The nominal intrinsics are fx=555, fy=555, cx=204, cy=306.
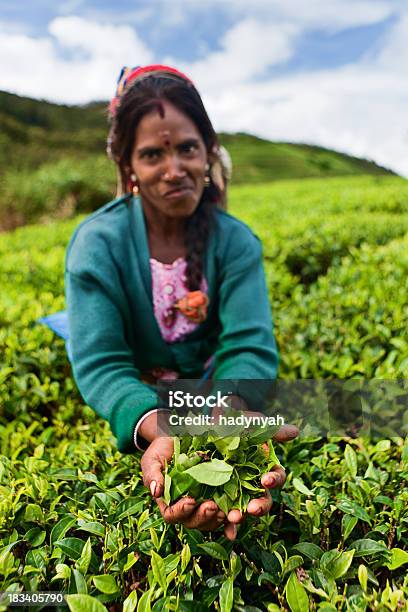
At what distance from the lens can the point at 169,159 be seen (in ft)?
5.65

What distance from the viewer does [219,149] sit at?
204cm

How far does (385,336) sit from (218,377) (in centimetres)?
87

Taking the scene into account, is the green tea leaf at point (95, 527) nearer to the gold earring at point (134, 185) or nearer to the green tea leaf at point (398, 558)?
the green tea leaf at point (398, 558)

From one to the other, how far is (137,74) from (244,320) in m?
0.88

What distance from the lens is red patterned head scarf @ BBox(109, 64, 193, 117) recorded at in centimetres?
179

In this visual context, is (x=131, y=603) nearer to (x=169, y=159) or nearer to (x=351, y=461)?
(x=351, y=461)

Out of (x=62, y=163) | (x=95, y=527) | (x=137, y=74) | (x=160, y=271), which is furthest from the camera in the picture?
(x=62, y=163)

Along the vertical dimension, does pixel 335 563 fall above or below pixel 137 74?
below

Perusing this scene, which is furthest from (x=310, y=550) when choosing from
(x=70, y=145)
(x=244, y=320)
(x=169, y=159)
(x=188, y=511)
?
(x=70, y=145)

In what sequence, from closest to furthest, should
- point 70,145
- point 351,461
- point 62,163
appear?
1. point 351,461
2. point 62,163
3. point 70,145

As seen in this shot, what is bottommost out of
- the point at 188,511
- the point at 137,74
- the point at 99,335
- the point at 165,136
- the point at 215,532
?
the point at 215,532

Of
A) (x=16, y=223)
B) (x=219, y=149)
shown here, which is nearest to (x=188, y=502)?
(x=219, y=149)

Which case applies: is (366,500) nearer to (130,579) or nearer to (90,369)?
(130,579)

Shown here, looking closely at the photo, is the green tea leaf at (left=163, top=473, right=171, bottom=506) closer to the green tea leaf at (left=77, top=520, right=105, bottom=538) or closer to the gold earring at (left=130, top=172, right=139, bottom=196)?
the green tea leaf at (left=77, top=520, right=105, bottom=538)
